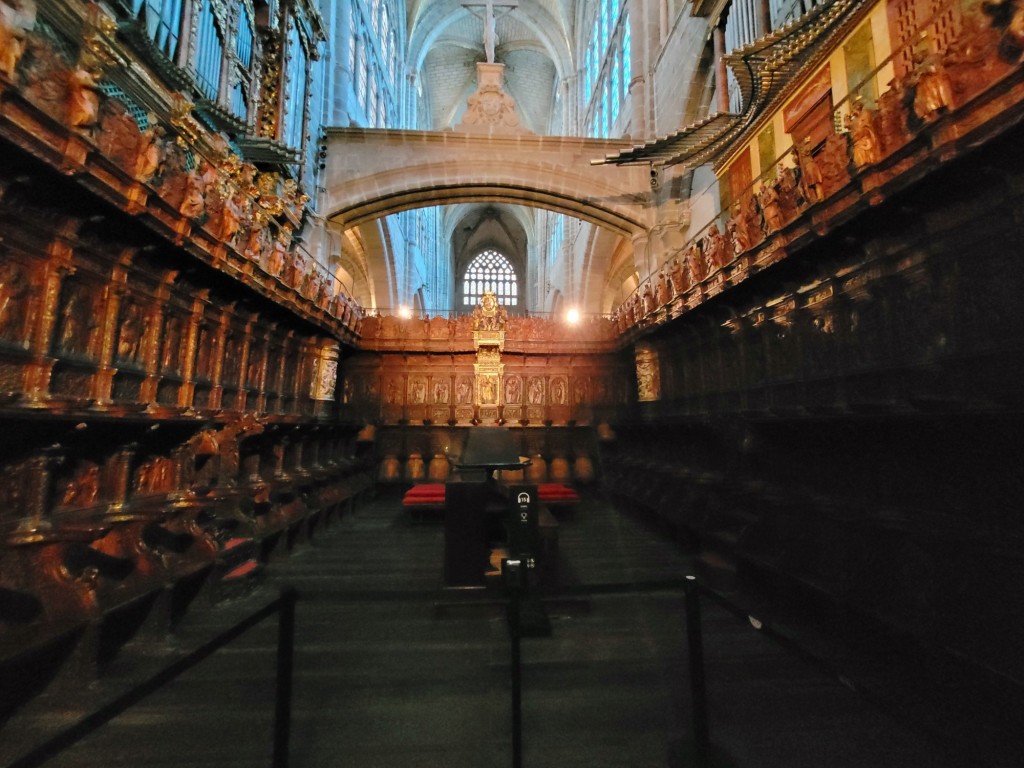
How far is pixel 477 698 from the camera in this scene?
7.52 ft

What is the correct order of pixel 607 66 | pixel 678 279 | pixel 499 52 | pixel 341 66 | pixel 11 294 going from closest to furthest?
pixel 11 294 < pixel 678 279 < pixel 341 66 < pixel 607 66 < pixel 499 52

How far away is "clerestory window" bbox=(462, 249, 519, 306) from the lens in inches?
1561

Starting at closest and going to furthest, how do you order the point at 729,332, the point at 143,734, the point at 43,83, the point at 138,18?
1. the point at 143,734
2. the point at 43,83
3. the point at 138,18
4. the point at 729,332

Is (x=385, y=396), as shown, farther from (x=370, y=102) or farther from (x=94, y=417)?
(x=370, y=102)

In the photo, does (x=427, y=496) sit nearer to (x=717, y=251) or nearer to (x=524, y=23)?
(x=717, y=251)

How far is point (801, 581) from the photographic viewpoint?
286 centimetres

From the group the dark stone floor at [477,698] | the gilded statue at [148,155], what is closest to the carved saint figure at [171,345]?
the gilded statue at [148,155]

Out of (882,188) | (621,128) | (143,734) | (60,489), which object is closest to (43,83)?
(60,489)

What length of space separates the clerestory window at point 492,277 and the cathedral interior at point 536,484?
31987mm

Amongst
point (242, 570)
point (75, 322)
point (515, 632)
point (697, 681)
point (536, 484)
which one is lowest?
point (242, 570)

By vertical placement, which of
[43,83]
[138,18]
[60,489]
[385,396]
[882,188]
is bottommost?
[60,489]

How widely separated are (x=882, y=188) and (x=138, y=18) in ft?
23.7

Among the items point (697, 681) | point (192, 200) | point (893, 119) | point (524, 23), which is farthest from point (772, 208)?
point (524, 23)

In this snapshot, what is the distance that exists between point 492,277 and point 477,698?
39.3 m
